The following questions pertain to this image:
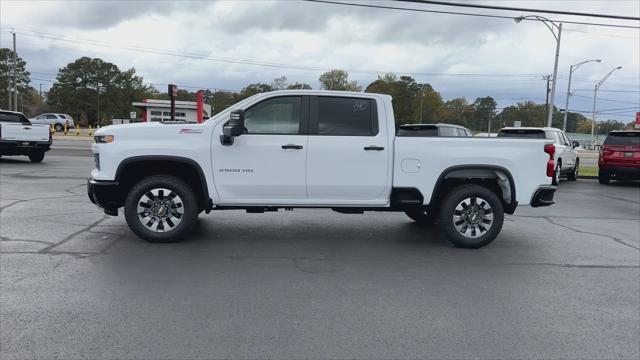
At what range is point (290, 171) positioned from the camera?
6727 mm

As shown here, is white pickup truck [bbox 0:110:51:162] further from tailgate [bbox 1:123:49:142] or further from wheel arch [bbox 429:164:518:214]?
wheel arch [bbox 429:164:518:214]

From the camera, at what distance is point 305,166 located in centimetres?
673

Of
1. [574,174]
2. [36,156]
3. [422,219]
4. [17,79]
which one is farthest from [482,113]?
[422,219]

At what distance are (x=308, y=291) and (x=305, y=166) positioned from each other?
7.02 feet

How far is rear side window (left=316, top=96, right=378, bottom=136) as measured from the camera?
689 cm

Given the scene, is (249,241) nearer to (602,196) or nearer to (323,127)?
(323,127)

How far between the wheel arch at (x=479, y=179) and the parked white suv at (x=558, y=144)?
834 centimetres

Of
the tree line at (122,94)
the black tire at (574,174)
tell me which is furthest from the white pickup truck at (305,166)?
the tree line at (122,94)

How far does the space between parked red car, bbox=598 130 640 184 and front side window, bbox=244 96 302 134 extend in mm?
14535

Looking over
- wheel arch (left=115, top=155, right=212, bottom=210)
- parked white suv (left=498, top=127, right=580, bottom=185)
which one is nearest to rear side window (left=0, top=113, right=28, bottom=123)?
wheel arch (left=115, top=155, right=212, bottom=210)

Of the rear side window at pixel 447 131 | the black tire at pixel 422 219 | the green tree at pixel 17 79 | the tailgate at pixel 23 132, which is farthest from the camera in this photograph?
the green tree at pixel 17 79

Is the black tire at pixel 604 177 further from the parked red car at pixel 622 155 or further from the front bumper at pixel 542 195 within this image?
the front bumper at pixel 542 195

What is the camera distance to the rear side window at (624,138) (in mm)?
17094

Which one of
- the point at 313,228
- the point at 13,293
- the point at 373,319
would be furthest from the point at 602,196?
the point at 13,293
